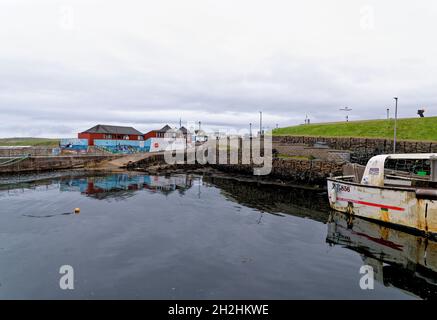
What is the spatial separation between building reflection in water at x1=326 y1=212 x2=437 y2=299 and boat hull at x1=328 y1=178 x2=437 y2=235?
0.74 m

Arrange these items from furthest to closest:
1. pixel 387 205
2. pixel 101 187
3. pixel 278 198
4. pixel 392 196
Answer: pixel 101 187 < pixel 278 198 < pixel 387 205 < pixel 392 196

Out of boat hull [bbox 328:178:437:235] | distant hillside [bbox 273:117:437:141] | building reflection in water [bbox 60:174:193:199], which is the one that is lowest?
building reflection in water [bbox 60:174:193:199]

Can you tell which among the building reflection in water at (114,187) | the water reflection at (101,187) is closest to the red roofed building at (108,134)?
the water reflection at (101,187)

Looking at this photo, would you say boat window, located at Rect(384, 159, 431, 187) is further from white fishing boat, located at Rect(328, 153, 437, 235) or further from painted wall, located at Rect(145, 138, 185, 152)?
painted wall, located at Rect(145, 138, 185, 152)

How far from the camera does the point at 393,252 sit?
55.1 feet

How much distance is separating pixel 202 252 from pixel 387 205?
1431 cm

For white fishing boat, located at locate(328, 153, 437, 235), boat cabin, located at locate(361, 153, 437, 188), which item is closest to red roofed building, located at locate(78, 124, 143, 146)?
white fishing boat, located at locate(328, 153, 437, 235)

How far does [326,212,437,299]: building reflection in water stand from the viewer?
13453 mm

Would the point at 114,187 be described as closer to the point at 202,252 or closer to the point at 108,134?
the point at 202,252

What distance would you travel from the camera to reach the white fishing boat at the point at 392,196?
18.3 metres

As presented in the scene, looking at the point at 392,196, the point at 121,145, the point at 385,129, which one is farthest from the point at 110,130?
the point at 392,196

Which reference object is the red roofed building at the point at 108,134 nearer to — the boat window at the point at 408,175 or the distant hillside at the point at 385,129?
the distant hillside at the point at 385,129
